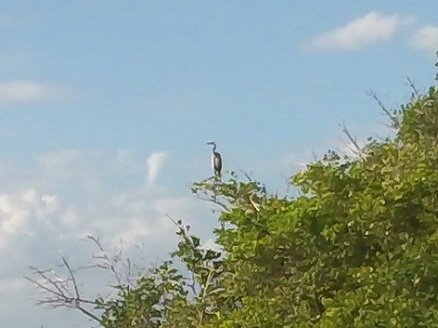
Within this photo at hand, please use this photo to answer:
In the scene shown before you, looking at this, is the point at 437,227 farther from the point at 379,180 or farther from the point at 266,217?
the point at 266,217

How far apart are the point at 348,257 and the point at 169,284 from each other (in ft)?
17.4

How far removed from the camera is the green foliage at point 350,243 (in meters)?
12.6

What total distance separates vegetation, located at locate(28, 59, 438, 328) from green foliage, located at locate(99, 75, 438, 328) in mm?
13

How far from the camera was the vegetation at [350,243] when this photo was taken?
12.6m

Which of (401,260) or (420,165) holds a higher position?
(420,165)

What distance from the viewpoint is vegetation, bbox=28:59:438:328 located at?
41.5ft

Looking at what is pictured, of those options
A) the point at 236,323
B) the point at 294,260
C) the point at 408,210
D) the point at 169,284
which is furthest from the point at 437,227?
the point at 169,284

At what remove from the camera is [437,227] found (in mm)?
13211

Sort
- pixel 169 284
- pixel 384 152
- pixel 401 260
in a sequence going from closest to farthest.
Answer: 1. pixel 401 260
2. pixel 384 152
3. pixel 169 284

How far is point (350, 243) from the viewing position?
13.7 m

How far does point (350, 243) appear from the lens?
13711 mm

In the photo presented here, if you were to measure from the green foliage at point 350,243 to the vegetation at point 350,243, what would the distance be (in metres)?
0.01

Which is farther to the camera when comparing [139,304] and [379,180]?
[139,304]

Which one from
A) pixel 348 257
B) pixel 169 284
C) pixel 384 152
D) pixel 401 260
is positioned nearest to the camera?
pixel 401 260
